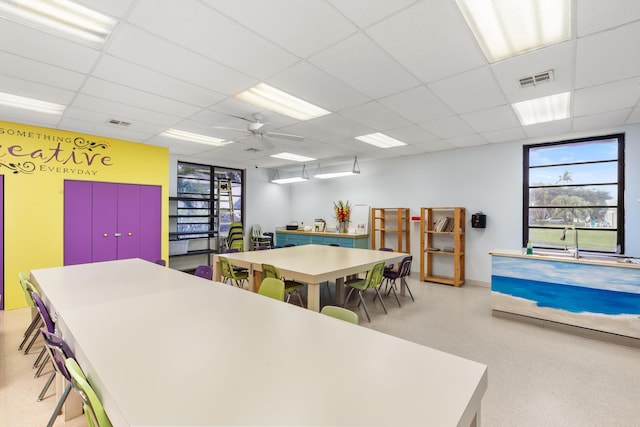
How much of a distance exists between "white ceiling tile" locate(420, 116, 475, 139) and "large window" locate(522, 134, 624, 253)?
161 centimetres

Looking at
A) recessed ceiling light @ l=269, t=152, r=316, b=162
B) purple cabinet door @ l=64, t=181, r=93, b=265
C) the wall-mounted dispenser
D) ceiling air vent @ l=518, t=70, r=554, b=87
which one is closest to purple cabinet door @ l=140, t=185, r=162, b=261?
purple cabinet door @ l=64, t=181, r=93, b=265

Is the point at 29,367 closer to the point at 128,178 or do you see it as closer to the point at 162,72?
the point at 162,72

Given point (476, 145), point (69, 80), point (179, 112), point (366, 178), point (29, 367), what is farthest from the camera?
point (366, 178)

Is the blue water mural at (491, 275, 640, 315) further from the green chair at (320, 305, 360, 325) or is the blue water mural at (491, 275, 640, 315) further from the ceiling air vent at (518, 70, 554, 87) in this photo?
the green chair at (320, 305, 360, 325)

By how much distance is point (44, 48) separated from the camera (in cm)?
259

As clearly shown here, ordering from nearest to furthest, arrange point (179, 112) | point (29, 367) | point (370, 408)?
point (370, 408), point (29, 367), point (179, 112)

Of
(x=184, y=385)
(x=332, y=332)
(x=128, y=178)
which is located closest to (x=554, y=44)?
(x=332, y=332)

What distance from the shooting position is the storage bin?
696 cm

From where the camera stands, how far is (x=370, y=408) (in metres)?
1.00

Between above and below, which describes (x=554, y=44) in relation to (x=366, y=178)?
above

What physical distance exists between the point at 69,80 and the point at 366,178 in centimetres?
627

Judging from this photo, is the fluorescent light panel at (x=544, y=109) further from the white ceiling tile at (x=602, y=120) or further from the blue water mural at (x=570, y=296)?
the blue water mural at (x=570, y=296)

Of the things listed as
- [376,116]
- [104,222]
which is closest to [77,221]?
[104,222]

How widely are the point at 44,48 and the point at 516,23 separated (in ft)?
13.0
